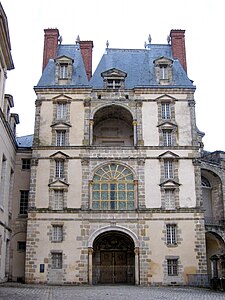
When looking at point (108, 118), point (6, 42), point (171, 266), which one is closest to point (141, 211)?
point (171, 266)

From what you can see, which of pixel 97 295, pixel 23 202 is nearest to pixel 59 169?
pixel 23 202

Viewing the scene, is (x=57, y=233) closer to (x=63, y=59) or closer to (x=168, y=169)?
(x=168, y=169)

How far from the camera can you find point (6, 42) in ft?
68.4

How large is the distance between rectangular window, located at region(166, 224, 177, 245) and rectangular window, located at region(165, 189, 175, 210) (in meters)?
1.21

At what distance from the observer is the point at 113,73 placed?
104 ft

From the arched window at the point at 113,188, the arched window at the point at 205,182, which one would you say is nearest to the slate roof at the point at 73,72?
the arched window at the point at 113,188

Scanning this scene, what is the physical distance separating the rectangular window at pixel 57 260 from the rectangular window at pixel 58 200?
9.65ft

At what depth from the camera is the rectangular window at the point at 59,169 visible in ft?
96.2

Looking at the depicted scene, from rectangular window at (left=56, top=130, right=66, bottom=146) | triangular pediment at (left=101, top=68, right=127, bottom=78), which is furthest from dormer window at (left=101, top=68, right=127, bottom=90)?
rectangular window at (left=56, top=130, right=66, bottom=146)

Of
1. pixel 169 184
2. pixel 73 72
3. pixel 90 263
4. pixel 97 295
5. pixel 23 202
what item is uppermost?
pixel 73 72

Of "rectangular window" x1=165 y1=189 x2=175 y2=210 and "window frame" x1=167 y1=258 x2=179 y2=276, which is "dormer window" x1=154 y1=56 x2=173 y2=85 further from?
"window frame" x1=167 y1=258 x2=179 y2=276

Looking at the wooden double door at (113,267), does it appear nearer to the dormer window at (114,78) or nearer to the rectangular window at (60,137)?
the rectangular window at (60,137)

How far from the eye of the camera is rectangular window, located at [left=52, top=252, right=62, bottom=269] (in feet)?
90.7

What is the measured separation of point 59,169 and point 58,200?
2063mm
